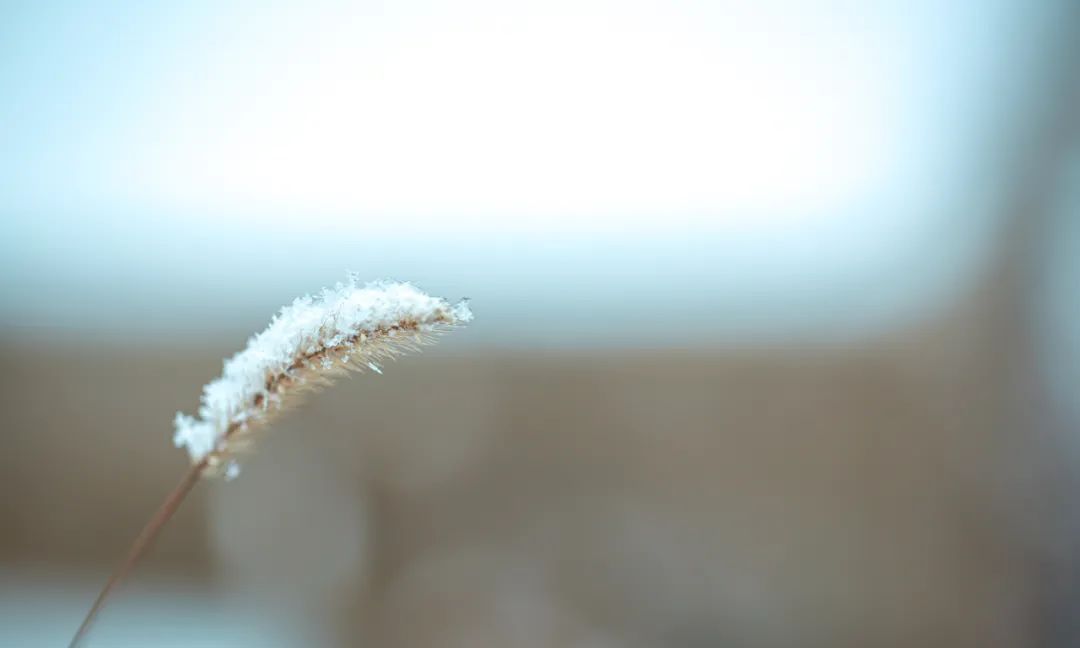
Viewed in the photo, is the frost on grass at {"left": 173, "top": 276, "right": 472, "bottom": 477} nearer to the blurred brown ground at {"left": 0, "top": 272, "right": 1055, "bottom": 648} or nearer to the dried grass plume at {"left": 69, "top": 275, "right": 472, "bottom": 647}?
the dried grass plume at {"left": 69, "top": 275, "right": 472, "bottom": 647}

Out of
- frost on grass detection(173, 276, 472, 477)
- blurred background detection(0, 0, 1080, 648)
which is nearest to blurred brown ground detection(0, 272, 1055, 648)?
blurred background detection(0, 0, 1080, 648)

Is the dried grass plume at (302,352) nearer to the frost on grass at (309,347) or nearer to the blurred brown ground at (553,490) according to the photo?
the frost on grass at (309,347)

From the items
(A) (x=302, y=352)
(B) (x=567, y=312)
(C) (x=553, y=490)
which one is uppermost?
(A) (x=302, y=352)

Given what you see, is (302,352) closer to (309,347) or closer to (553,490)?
(309,347)

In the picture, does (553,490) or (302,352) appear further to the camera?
(553,490)

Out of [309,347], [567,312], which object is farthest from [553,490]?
[309,347]
